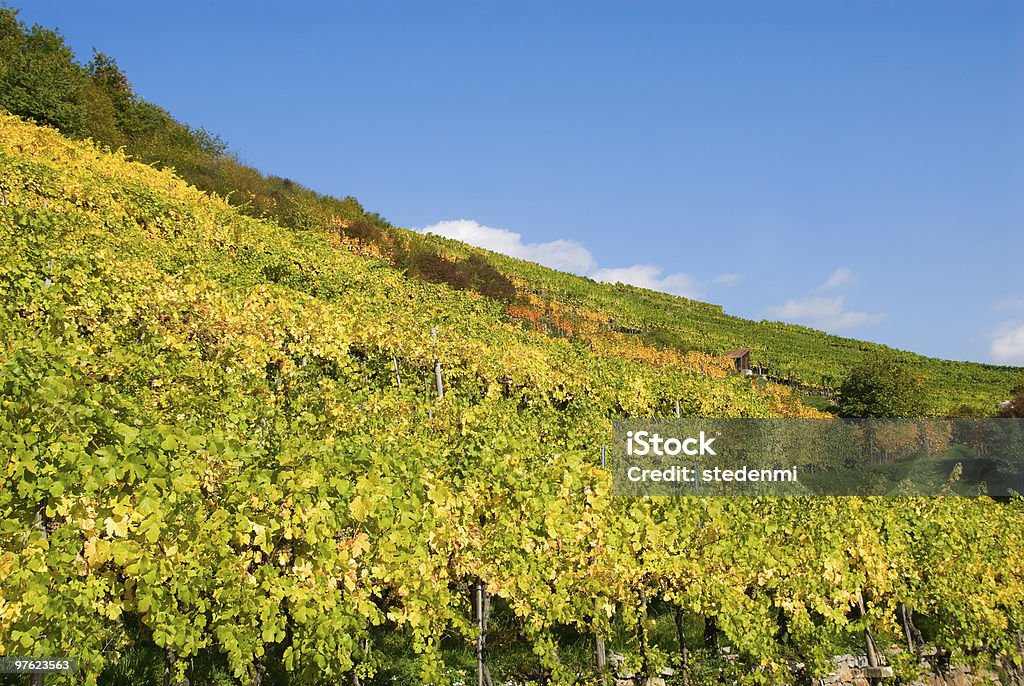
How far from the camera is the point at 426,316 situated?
22.8m

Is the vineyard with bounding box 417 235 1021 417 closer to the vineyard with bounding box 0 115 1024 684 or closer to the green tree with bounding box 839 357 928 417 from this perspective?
the green tree with bounding box 839 357 928 417

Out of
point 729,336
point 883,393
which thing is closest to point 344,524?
point 883,393

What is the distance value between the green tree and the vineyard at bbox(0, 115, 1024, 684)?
78.8ft

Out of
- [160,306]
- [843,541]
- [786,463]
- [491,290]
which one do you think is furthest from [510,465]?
[491,290]

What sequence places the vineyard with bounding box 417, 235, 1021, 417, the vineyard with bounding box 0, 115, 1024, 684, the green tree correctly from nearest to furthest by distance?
the vineyard with bounding box 0, 115, 1024, 684
the green tree
the vineyard with bounding box 417, 235, 1021, 417

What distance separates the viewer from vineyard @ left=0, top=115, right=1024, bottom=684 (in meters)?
6.29

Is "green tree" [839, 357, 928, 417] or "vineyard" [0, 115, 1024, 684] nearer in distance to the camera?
"vineyard" [0, 115, 1024, 684]

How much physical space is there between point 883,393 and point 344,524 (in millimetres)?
→ 41092

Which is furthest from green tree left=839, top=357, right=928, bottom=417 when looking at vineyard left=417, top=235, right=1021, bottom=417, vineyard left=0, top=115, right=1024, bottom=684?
vineyard left=0, top=115, right=1024, bottom=684

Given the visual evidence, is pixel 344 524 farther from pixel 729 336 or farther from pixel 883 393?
pixel 729 336

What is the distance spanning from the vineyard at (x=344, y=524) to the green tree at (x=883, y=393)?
24.0 metres

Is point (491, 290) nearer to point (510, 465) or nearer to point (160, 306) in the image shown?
point (160, 306)

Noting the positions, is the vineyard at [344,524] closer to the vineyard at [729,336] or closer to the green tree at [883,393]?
the green tree at [883,393]

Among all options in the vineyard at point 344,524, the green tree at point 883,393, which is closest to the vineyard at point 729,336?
the green tree at point 883,393
